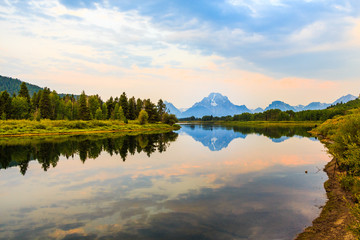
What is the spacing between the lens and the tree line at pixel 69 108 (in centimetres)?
9962

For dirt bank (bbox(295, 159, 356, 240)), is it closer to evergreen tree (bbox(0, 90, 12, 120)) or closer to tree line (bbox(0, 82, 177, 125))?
tree line (bbox(0, 82, 177, 125))

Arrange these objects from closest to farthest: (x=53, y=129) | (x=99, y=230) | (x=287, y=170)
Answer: (x=99, y=230) < (x=287, y=170) < (x=53, y=129)

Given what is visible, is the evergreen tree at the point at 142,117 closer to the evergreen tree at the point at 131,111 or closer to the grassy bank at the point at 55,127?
the grassy bank at the point at 55,127

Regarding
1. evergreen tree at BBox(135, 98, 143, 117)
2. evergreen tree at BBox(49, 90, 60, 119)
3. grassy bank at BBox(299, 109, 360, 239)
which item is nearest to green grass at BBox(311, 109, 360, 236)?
grassy bank at BBox(299, 109, 360, 239)

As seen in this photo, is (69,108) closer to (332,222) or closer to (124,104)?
(124,104)

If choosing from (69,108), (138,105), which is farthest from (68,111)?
(138,105)

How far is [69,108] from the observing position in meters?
133

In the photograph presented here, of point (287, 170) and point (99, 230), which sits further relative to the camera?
point (287, 170)

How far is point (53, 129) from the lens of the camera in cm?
8088

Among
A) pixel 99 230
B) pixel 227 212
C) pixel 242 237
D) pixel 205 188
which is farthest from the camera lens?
pixel 205 188

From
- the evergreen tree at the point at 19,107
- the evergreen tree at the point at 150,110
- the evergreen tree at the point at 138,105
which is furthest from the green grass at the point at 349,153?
the evergreen tree at the point at 138,105

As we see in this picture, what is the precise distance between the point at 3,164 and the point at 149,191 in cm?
2593

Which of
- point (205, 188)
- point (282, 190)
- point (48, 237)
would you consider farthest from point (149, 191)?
point (282, 190)

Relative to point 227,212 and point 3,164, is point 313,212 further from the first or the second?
point 3,164
